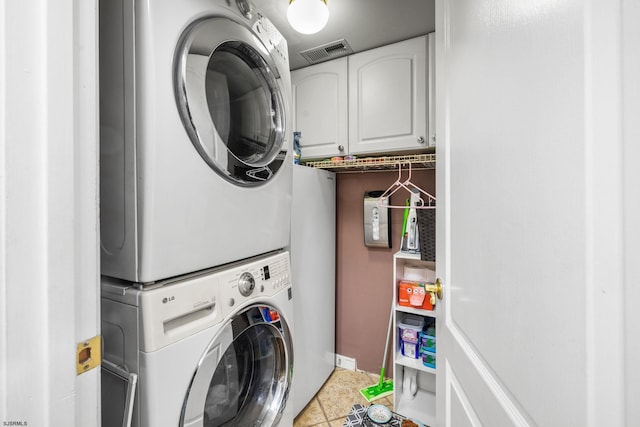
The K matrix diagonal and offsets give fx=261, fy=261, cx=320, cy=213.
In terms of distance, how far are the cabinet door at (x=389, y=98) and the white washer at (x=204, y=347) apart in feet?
3.52

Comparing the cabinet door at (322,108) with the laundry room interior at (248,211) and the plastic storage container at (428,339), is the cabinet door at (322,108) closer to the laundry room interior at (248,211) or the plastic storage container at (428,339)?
the laundry room interior at (248,211)

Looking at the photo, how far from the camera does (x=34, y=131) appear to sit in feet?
1.28

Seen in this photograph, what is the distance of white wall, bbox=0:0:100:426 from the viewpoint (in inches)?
14.7

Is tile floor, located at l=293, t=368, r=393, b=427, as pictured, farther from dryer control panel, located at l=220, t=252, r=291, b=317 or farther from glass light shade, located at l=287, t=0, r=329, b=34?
glass light shade, located at l=287, t=0, r=329, b=34

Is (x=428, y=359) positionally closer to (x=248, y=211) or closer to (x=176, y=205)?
(x=248, y=211)

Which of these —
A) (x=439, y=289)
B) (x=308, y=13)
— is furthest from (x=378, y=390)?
(x=308, y=13)

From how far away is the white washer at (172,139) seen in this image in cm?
64

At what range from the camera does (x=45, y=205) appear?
0.40 meters

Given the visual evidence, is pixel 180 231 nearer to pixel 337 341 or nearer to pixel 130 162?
pixel 130 162

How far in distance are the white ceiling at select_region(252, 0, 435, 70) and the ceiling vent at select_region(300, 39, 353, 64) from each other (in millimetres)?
28

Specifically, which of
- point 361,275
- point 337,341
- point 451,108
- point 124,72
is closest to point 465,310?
point 451,108

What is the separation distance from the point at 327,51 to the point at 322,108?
1.17ft

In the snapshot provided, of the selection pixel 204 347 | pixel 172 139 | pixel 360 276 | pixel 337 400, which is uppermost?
pixel 172 139

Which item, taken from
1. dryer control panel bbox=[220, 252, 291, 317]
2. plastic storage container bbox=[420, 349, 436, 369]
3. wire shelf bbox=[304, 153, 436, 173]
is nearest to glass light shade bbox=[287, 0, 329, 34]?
wire shelf bbox=[304, 153, 436, 173]
